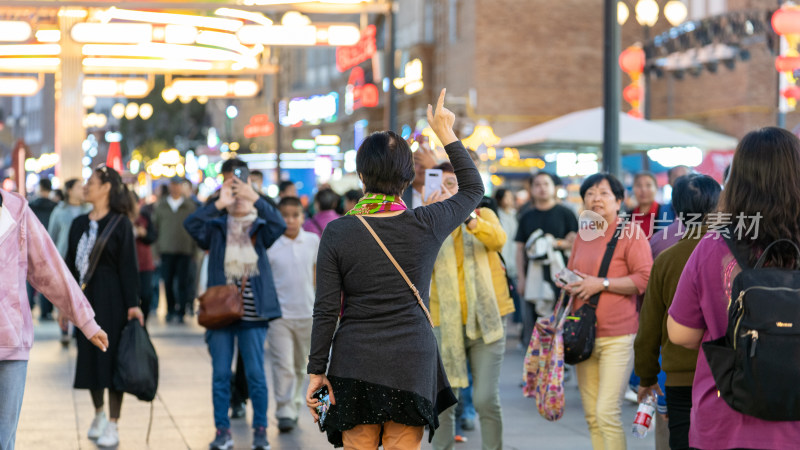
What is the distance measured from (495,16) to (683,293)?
30.3 m

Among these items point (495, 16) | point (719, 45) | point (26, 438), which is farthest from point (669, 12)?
point (26, 438)

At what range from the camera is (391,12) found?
16.2m

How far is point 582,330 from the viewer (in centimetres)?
605

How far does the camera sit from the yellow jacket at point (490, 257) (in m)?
6.47

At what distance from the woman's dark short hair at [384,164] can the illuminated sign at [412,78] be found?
29952 millimetres

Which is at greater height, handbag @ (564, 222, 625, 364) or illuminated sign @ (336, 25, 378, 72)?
illuminated sign @ (336, 25, 378, 72)

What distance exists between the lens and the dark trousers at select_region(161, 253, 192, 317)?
654 inches

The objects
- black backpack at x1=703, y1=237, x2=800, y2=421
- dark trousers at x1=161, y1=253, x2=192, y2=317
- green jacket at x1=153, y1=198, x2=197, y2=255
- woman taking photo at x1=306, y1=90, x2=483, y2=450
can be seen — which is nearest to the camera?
black backpack at x1=703, y1=237, x2=800, y2=421

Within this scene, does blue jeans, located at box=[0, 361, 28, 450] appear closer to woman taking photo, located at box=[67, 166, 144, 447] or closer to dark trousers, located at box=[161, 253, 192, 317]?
woman taking photo, located at box=[67, 166, 144, 447]

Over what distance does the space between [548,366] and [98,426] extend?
3.60m

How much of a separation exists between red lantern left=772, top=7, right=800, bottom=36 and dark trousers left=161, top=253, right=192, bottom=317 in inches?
375

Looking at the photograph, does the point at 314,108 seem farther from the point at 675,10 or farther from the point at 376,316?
the point at 376,316

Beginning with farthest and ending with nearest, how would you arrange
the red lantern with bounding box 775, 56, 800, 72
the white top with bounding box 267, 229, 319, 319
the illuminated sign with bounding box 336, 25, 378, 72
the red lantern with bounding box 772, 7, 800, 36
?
the illuminated sign with bounding box 336, 25, 378, 72
the red lantern with bounding box 775, 56, 800, 72
the red lantern with bounding box 772, 7, 800, 36
the white top with bounding box 267, 229, 319, 319

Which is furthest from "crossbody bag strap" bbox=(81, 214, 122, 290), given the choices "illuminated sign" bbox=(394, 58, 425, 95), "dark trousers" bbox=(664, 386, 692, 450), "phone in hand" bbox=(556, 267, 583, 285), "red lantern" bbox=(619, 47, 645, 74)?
"illuminated sign" bbox=(394, 58, 425, 95)
